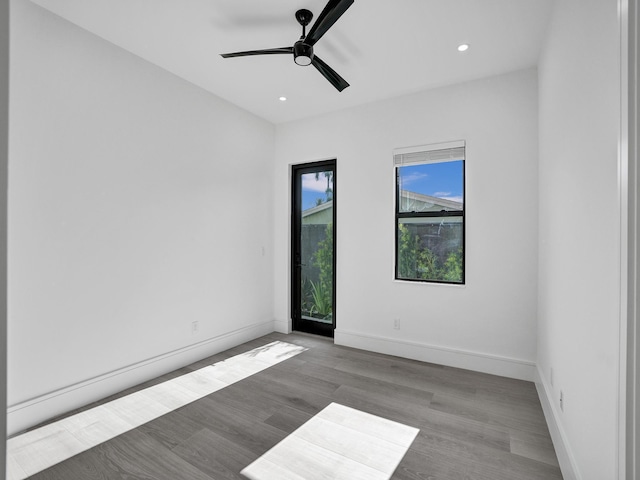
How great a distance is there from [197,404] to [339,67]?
10.3ft

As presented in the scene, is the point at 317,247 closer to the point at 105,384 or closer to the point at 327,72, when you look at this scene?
the point at 327,72

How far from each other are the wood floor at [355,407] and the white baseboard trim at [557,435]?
2.0 inches

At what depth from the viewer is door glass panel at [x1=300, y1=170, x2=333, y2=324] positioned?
4109 mm

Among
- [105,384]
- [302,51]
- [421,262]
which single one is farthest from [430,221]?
[105,384]

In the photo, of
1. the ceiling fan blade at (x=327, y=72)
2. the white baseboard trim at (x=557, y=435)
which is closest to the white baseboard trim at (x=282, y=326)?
the white baseboard trim at (x=557, y=435)

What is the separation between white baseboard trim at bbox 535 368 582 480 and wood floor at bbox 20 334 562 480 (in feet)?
0.17

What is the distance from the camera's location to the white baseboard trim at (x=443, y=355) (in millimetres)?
2910

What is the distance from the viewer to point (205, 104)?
3391 millimetres

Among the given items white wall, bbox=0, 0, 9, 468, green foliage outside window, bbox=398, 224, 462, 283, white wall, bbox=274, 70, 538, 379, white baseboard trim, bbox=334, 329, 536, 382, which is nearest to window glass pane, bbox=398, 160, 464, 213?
white wall, bbox=274, 70, 538, 379

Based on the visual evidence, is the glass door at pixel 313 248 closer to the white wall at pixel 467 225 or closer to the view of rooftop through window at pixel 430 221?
the white wall at pixel 467 225

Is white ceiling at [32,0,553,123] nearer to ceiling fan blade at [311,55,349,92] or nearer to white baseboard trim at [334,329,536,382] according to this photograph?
ceiling fan blade at [311,55,349,92]

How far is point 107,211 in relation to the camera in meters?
2.54

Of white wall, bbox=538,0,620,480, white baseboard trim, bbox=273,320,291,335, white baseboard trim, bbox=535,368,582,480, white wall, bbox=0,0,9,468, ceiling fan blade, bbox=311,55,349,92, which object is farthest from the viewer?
white baseboard trim, bbox=273,320,291,335

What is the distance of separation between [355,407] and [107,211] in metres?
2.49
